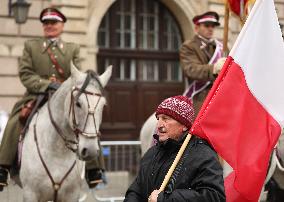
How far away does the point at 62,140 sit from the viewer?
7.30 metres

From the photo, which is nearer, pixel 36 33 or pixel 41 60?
pixel 41 60

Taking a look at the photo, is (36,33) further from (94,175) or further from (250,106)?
(250,106)

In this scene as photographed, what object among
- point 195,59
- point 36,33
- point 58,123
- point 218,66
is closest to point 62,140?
point 58,123

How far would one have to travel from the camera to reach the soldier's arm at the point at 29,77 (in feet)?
25.6

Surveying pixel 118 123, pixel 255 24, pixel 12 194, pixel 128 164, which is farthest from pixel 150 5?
pixel 255 24

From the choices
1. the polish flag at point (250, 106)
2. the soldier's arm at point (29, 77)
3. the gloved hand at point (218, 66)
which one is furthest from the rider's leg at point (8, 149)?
the polish flag at point (250, 106)

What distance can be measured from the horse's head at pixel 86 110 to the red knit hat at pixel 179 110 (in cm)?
223

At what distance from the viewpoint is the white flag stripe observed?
495 cm

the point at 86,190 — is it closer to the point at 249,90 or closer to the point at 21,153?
the point at 21,153

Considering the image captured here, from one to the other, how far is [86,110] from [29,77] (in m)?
1.39

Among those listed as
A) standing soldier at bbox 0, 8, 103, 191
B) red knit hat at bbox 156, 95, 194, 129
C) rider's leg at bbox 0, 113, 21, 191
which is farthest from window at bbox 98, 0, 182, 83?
red knit hat at bbox 156, 95, 194, 129

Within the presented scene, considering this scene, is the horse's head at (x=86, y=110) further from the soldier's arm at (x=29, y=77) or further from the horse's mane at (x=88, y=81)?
the soldier's arm at (x=29, y=77)

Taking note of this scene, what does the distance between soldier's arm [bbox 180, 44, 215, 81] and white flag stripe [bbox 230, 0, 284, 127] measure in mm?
3333

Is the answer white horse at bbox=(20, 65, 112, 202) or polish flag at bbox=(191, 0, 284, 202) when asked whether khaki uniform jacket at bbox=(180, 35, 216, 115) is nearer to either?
white horse at bbox=(20, 65, 112, 202)
